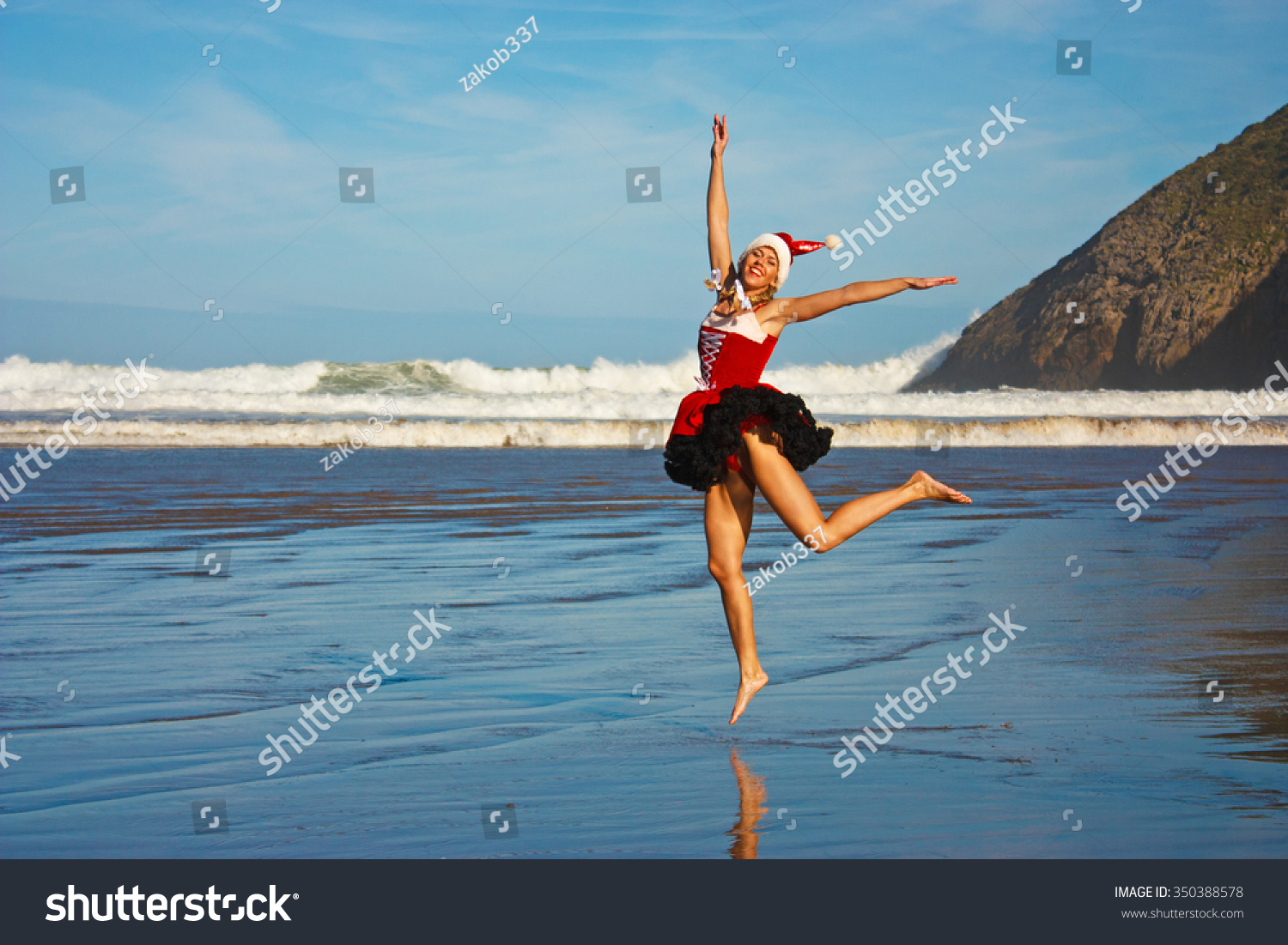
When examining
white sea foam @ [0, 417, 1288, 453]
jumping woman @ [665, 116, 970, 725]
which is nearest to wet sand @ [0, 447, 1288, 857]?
jumping woman @ [665, 116, 970, 725]

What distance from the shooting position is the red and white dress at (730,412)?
208 inches

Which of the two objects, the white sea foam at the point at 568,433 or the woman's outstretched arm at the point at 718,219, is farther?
the white sea foam at the point at 568,433

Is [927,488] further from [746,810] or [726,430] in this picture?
[746,810]

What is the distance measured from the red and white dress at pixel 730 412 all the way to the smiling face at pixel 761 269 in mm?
123

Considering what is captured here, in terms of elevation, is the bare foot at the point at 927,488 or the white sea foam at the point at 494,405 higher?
the white sea foam at the point at 494,405

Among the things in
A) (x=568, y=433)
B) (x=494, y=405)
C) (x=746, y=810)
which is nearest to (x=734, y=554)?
(x=746, y=810)

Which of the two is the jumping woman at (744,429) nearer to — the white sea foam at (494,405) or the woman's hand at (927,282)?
the woman's hand at (927,282)

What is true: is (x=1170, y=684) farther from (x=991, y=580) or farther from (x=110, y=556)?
(x=110, y=556)

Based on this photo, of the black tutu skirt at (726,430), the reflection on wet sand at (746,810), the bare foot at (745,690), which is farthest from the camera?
the black tutu skirt at (726,430)

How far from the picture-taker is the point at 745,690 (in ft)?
17.1

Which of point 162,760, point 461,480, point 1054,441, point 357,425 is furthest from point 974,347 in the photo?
point 162,760

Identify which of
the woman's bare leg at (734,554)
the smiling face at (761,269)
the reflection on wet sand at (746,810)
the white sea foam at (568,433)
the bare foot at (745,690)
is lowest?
the reflection on wet sand at (746,810)

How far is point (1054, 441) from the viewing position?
30797 millimetres

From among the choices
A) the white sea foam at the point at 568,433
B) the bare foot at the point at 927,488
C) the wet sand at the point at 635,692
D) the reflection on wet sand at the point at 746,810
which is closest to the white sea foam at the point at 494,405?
the white sea foam at the point at 568,433
